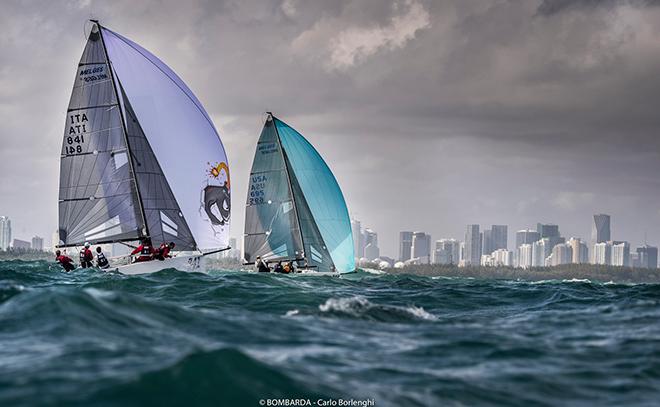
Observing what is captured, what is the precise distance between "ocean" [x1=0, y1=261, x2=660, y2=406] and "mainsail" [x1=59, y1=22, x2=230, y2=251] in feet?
65.0

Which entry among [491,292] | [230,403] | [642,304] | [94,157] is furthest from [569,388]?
[94,157]

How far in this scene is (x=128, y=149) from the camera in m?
40.6

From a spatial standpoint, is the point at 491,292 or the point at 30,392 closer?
the point at 30,392

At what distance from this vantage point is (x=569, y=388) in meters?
13.0

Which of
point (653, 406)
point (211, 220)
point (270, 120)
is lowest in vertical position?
point (653, 406)

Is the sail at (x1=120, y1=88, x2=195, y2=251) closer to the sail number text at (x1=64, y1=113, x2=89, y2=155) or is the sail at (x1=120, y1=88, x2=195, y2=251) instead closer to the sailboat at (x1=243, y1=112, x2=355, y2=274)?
the sail number text at (x1=64, y1=113, x2=89, y2=155)

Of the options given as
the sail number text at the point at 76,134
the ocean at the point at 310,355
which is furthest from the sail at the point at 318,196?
the ocean at the point at 310,355

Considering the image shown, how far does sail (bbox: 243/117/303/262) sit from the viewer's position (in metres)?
55.6

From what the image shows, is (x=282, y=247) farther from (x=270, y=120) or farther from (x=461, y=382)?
(x=461, y=382)

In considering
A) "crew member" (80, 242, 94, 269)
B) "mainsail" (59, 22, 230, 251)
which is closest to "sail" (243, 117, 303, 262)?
"mainsail" (59, 22, 230, 251)

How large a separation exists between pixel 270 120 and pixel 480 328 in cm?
3816

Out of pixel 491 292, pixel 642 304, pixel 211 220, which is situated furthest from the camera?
pixel 211 220

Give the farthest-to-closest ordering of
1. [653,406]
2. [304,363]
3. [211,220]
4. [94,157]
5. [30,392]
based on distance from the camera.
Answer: [211,220] < [94,157] < [304,363] < [653,406] < [30,392]

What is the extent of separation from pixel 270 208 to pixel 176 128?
1474cm
